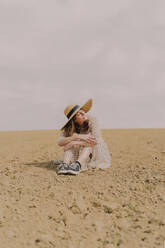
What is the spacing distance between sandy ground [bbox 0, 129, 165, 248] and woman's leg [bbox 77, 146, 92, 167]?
0.19 meters

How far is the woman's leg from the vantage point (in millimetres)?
4148

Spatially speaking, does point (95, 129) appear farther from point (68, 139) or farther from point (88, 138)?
point (68, 139)

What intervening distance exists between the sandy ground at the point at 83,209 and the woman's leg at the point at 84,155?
0.19m

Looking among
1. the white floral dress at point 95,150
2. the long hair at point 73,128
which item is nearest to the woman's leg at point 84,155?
the white floral dress at point 95,150

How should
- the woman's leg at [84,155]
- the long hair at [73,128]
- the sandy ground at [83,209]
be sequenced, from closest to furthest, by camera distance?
1. the sandy ground at [83,209]
2. the woman's leg at [84,155]
3. the long hair at [73,128]

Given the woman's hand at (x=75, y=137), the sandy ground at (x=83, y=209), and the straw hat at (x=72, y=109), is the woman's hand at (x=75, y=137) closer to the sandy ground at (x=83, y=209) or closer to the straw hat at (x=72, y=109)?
the straw hat at (x=72, y=109)

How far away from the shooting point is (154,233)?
2.49 meters

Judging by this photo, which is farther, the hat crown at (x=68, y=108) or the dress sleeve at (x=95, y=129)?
the dress sleeve at (x=95, y=129)

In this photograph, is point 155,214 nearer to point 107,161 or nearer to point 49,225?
point 49,225

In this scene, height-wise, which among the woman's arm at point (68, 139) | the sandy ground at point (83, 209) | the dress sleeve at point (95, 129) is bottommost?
the sandy ground at point (83, 209)

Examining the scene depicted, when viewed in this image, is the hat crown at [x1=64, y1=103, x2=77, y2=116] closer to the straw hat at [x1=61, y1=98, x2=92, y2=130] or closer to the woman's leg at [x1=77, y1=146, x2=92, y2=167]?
the straw hat at [x1=61, y1=98, x2=92, y2=130]

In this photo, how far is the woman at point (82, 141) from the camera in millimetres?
4184

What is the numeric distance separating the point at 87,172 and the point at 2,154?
3.25 metres

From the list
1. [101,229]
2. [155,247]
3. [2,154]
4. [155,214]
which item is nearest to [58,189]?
[101,229]
